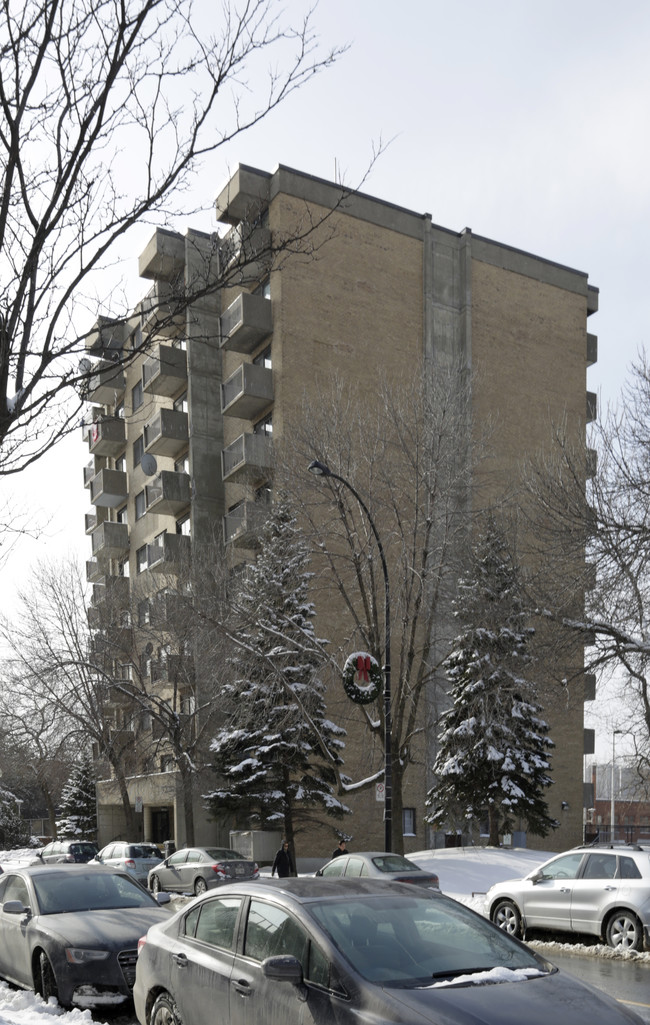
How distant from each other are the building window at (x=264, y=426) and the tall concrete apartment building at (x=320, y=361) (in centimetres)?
7

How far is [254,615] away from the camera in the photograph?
3134cm

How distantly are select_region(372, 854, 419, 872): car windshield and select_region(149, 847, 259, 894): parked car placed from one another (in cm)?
761

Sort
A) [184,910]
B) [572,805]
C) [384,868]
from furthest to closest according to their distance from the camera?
[572,805], [384,868], [184,910]

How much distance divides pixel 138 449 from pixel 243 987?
50.4 meters

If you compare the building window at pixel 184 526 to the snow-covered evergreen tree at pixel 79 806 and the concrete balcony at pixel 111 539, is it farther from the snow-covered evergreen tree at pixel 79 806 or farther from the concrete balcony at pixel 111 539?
the snow-covered evergreen tree at pixel 79 806

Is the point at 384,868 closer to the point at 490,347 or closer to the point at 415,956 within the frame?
the point at 415,956

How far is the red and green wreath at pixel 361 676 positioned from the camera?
84.1ft

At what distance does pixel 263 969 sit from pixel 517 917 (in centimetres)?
1097

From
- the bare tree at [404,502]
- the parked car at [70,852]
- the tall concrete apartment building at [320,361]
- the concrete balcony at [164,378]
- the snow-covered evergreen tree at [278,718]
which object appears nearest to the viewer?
the bare tree at [404,502]

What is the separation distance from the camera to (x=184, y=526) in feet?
158

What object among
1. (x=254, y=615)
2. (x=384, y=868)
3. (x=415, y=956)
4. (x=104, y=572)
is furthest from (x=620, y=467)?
(x=104, y=572)

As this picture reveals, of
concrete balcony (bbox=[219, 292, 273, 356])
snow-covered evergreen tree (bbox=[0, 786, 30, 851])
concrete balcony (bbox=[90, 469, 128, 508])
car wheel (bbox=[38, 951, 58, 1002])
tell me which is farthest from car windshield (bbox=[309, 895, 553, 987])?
snow-covered evergreen tree (bbox=[0, 786, 30, 851])

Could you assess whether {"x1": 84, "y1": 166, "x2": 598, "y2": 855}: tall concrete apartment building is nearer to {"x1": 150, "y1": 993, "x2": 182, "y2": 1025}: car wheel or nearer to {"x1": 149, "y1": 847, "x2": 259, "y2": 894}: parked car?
{"x1": 149, "y1": 847, "x2": 259, "y2": 894}: parked car

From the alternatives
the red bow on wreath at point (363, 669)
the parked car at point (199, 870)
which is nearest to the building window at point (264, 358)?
the red bow on wreath at point (363, 669)
